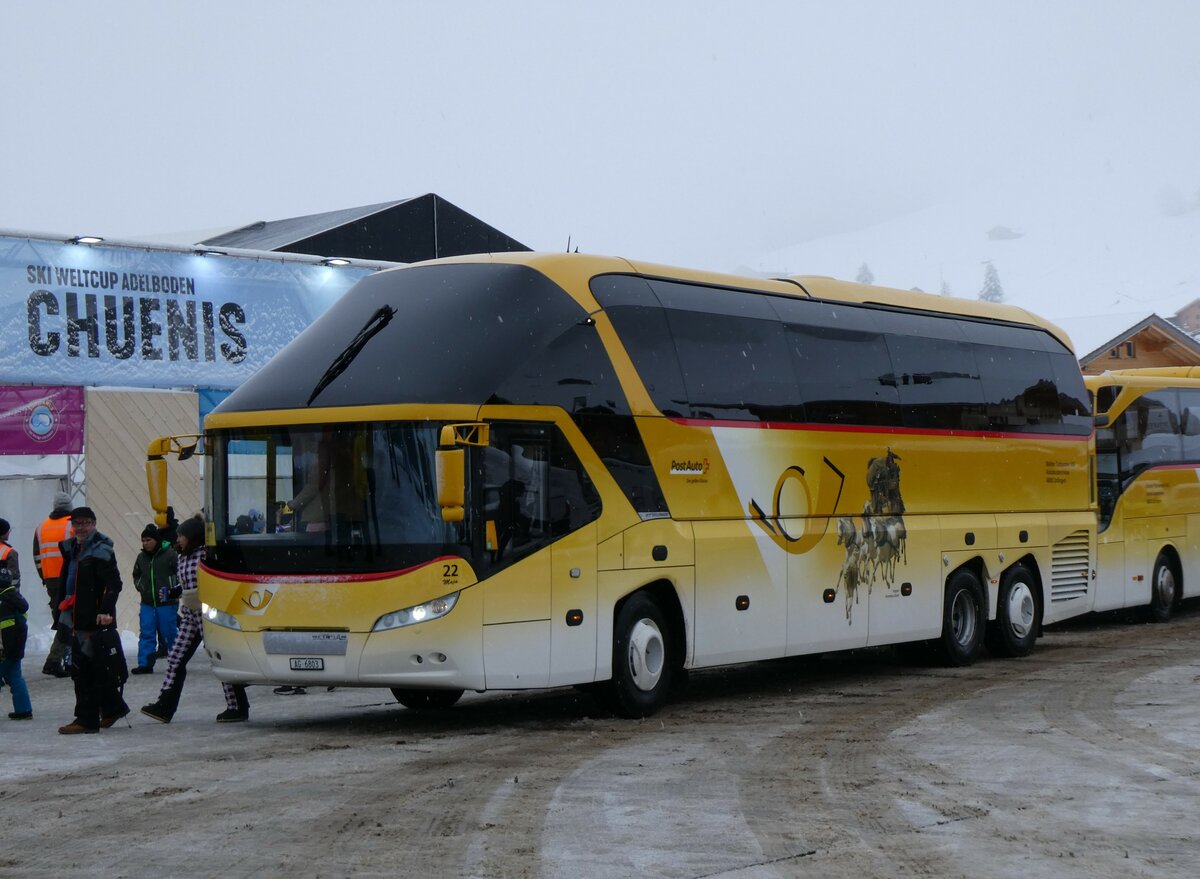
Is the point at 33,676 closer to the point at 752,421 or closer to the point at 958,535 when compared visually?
the point at 752,421

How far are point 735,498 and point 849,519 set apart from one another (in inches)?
81.3

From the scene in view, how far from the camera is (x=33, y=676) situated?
19.4m

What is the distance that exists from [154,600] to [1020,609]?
983 cm

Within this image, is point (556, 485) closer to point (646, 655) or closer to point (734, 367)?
point (646, 655)

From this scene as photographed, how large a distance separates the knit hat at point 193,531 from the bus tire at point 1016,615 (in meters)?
9.31

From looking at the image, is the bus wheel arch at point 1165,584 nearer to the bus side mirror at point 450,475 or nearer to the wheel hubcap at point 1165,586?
the wheel hubcap at point 1165,586

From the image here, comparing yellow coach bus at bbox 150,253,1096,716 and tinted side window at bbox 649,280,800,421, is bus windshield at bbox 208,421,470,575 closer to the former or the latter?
yellow coach bus at bbox 150,253,1096,716

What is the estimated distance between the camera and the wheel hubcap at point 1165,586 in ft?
83.4

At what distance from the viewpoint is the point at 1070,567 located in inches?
827

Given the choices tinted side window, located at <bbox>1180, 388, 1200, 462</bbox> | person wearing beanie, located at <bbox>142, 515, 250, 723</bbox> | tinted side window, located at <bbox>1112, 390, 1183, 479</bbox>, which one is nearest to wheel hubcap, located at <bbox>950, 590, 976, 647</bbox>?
tinted side window, located at <bbox>1112, 390, 1183, 479</bbox>

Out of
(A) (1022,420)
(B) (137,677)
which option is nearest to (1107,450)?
(A) (1022,420)

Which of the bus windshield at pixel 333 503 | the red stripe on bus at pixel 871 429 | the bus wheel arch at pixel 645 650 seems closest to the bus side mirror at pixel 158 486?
the bus windshield at pixel 333 503

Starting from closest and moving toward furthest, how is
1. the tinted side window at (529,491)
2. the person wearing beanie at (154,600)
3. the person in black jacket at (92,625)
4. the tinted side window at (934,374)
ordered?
1. the tinted side window at (529,491)
2. the person in black jacket at (92,625)
3. the tinted side window at (934,374)
4. the person wearing beanie at (154,600)

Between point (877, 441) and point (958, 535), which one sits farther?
point (958, 535)
